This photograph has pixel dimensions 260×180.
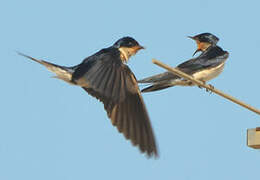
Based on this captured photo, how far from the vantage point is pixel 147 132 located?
147 inches

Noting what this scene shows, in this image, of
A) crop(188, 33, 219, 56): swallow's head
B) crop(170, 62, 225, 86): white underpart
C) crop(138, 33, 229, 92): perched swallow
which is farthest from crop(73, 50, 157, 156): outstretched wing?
crop(188, 33, 219, 56): swallow's head

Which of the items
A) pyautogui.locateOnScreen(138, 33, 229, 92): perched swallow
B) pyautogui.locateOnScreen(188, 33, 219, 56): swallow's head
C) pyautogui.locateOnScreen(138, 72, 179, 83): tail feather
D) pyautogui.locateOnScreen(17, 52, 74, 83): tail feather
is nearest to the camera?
pyautogui.locateOnScreen(17, 52, 74, 83): tail feather

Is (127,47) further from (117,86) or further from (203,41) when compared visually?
(203,41)

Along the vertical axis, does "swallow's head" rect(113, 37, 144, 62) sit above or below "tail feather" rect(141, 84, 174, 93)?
above

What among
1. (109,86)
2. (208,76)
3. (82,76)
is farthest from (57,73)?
(208,76)

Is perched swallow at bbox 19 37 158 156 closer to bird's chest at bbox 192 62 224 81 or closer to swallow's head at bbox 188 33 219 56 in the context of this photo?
bird's chest at bbox 192 62 224 81

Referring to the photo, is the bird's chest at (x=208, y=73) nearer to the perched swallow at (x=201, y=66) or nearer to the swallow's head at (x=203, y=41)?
the perched swallow at (x=201, y=66)

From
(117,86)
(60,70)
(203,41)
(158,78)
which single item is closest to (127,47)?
(158,78)

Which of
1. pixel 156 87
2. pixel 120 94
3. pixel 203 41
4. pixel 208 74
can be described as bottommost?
pixel 120 94

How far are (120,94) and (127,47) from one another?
3.35 feet

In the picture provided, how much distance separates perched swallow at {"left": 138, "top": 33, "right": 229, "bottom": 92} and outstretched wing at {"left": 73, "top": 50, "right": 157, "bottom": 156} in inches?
8.1

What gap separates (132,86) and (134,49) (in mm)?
383

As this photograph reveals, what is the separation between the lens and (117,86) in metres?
3.45

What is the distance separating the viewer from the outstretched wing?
11.3 feet
